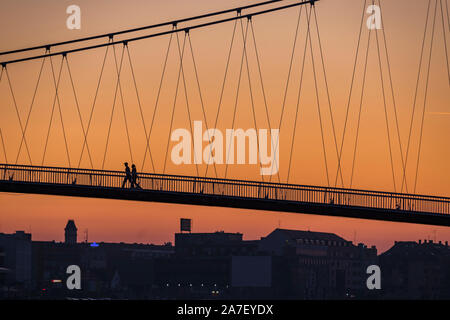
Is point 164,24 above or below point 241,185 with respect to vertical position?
above

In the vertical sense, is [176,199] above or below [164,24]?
below

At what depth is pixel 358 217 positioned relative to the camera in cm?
8219

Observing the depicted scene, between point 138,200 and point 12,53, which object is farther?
point 12,53

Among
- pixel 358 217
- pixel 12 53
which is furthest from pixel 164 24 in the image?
pixel 358 217

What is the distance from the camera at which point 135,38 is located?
88.5m

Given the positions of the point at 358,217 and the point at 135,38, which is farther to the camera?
the point at 135,38

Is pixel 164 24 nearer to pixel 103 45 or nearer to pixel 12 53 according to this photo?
pixel 103 45
